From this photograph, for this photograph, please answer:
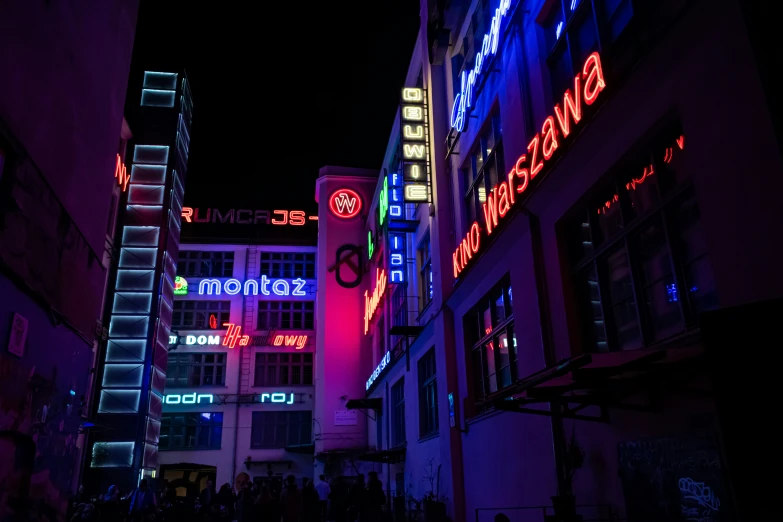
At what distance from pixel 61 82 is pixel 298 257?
33.9m

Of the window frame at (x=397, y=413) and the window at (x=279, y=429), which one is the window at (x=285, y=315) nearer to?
the window at (x=279, y=429)

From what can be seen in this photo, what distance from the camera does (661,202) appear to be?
7.16 metres

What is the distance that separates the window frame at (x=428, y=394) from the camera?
1791 centimetres

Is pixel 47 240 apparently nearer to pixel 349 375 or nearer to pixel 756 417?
pixel 756 417

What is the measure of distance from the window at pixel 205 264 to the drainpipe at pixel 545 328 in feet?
108

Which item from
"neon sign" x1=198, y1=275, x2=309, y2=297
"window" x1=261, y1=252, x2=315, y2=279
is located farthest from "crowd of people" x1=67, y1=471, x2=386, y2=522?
"window" x1=261, y1=252, x2=315, y2=279

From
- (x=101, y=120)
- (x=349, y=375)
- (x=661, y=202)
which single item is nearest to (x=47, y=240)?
(x=101, y=120)

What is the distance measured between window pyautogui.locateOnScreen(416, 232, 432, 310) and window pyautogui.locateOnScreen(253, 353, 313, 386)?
810 inches

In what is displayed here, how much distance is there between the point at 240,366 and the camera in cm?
3775

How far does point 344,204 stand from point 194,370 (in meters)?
14.9

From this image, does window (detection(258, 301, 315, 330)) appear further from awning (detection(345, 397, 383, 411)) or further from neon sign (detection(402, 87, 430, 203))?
neon sign (detection(402, 87, 430, 203))

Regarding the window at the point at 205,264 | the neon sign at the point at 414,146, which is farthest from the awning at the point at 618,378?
the window at the point at 205,264

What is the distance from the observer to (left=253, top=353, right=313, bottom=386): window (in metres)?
38.5

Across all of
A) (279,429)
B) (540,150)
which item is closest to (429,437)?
(540,150)
